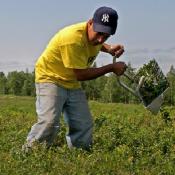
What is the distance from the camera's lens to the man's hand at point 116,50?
7.02 m

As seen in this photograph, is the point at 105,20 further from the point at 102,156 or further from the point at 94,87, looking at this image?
the point at 94,87

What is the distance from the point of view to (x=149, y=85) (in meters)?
6.81

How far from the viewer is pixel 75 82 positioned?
713 centimetres

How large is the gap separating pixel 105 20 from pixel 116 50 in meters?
0.86

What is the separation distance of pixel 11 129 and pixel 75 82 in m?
2.57

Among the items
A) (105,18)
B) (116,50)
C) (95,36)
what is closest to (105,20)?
(105,18)

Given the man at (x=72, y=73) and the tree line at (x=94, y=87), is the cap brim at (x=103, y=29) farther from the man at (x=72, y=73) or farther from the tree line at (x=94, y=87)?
the tree line at (x=94, y=87)

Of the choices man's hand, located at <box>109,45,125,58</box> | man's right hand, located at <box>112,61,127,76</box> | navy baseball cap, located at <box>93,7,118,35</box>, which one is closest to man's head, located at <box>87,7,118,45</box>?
navy baseball cap, located at <box>93,7,118,35</box>

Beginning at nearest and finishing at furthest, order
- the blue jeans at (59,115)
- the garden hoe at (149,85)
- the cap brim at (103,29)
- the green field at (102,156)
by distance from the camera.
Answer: the green field at (102,156), the cap brim at (103,29), the garden hoe at (149,85), the blue jeans at (59,115)

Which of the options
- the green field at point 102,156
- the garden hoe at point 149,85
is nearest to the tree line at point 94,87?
the green field at point 102,156

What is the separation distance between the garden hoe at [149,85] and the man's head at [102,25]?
0.54 m

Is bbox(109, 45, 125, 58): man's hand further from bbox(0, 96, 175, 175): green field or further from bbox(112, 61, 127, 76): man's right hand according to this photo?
bbox(0, 96, 175, 175): green field

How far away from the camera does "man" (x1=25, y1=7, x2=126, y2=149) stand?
6480 mm

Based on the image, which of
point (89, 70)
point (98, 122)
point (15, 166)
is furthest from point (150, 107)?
point (98, 122)
